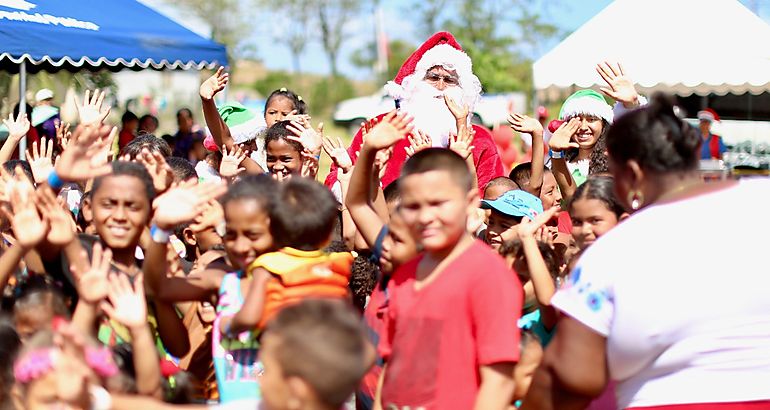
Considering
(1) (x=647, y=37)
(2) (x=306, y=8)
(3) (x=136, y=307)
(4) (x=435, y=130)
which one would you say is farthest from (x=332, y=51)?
(3) (x=136, y=307)

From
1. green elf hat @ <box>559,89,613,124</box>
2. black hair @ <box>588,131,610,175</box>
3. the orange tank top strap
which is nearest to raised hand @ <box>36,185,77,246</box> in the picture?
the orange tank top strap

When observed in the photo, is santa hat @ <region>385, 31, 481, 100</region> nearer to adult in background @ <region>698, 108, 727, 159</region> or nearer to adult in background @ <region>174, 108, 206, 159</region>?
adult in background @ <region>174, 108, 206, 159</region>

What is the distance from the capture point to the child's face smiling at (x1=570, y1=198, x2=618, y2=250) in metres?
4.34

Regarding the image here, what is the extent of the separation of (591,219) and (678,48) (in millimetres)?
7136

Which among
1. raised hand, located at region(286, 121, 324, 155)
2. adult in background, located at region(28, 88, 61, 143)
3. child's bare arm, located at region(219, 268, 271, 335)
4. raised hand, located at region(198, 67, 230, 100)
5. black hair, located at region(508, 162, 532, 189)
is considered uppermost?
adult in background, located at region(28, 88, 61, 143)

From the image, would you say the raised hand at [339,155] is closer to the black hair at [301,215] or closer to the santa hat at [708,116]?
the black hair at [301,215]

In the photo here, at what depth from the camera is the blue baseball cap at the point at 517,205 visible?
5.04 metres

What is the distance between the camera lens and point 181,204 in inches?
141

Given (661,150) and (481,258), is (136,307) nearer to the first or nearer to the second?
(481,258)

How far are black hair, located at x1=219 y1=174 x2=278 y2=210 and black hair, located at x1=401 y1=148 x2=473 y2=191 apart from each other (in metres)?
0.54

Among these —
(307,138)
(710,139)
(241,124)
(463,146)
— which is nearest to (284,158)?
(307,138)

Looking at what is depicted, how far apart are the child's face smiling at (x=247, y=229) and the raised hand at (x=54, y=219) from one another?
579 mm

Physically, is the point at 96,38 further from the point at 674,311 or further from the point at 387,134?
the point at 674,311

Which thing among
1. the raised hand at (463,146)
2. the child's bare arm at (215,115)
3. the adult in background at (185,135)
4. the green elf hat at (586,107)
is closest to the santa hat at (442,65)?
the green elf hat at (586,107)
